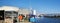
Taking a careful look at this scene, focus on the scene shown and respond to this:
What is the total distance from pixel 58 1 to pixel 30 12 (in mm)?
388

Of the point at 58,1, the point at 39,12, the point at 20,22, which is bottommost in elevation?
the point at 20,22

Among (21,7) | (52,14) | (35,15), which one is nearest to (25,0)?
(21,7)

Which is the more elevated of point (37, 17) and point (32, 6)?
point (32, 6)

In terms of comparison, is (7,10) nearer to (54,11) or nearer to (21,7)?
(21,7)

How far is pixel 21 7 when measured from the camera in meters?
1.70

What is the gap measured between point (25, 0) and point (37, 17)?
0.89 ft

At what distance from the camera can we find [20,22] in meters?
1.71

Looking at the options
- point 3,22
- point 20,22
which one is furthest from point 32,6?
point 3,22

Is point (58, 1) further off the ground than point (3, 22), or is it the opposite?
point (58, 1)

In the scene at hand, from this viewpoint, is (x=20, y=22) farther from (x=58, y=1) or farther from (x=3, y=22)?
(x=58, y=1)

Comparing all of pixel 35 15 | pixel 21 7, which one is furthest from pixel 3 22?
pixel 35 15

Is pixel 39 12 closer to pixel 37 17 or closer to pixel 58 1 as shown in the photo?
pixel 37 17

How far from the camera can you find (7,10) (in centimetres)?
171

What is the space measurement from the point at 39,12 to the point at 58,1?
0.28 m
